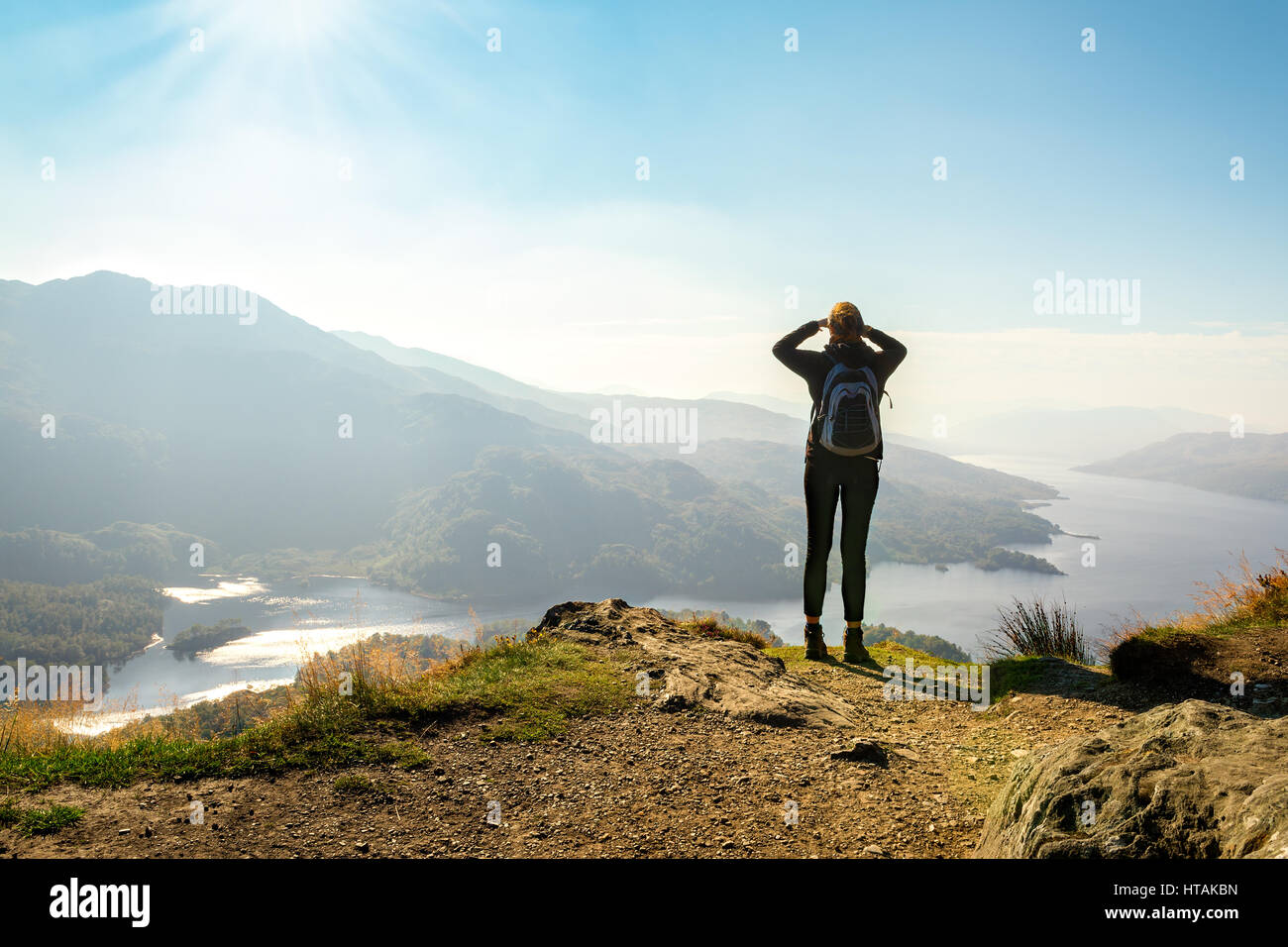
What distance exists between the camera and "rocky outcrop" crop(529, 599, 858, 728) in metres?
5.49

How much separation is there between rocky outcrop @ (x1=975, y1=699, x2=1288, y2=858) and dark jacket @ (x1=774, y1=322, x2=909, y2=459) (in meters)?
4.38

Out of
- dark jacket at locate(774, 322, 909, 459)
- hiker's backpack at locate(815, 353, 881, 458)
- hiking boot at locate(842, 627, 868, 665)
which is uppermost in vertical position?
dark jacket at locate(774, 322, 909, 459)

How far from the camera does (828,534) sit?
7.62 metres

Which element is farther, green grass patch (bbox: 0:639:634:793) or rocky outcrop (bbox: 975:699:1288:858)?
green grass patch (bbox: 0:639:634:793)

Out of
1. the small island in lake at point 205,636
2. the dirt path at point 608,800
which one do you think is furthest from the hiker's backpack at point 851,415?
the small island in lake at point 205,636

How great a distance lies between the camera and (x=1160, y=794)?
244cm

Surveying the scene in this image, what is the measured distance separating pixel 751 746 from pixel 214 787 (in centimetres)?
350

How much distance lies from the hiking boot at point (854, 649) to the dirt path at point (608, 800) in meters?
2.62

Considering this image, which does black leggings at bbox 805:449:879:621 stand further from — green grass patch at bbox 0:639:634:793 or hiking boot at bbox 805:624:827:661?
green grass patch at bbox 0:639:634:793

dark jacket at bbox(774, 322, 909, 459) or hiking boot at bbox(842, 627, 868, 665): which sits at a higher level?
dark jacket at bbox(774, 322, 909, 459)

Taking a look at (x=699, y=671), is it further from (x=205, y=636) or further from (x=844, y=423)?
(x=205, y=636)

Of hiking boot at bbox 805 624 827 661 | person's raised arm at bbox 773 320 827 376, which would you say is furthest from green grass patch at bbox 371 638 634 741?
person's raised arm at bbox 773 320 827 376
